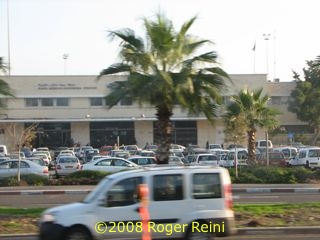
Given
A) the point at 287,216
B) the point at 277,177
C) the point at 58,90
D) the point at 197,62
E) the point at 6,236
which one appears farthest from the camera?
the point at 58,90

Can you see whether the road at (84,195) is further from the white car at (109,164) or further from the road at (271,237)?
the road at (271,237)

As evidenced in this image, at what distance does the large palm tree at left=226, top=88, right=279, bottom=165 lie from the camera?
35.9m

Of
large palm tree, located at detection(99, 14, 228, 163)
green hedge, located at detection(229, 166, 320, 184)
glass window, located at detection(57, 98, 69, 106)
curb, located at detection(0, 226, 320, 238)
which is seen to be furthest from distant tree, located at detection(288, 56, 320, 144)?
curb, located at detection(0, 226, 320, 238)

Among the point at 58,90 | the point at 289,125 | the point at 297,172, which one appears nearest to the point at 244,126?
the point at 297,172

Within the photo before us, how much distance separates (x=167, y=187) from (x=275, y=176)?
19.5m

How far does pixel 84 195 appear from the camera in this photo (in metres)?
25.1

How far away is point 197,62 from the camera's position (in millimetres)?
19719

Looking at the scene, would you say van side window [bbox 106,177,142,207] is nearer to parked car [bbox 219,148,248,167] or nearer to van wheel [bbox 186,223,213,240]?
van wheel [bbox 186,223,213,240]

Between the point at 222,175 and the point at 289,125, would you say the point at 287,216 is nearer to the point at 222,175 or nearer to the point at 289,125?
the point at 222,175

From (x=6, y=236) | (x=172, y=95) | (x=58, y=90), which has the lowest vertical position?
(x=6, y=236)

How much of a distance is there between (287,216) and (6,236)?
23.3ft

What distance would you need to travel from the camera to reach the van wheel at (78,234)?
36.4ft

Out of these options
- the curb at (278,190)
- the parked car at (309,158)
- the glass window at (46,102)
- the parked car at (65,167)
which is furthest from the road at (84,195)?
the glass window at (46,102)

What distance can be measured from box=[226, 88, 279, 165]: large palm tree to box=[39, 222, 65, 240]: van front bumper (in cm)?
2549
